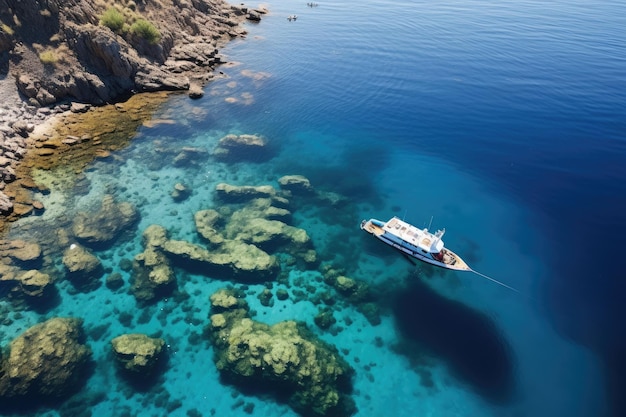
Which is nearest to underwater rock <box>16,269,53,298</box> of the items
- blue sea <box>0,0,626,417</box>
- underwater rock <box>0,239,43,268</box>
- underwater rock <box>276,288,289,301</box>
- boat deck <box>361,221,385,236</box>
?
blue sea <box>0,0,626,417</box>

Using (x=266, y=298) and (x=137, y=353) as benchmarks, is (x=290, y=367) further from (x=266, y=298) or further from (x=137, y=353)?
(x=137, y=353)

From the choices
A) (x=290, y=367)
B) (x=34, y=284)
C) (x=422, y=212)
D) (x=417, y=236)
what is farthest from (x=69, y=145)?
(x=422, y=212)

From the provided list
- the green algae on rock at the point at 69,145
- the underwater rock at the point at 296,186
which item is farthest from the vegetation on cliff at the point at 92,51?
the underwater rock at the point at 296,186

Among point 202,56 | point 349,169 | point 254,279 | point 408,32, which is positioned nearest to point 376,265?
point 254,279

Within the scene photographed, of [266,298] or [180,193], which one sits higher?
[180,193]

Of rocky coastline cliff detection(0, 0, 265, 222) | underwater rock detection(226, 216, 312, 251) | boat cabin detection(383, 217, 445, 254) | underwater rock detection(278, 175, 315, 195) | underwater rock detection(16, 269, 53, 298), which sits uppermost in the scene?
rocky coastline cliff detection(0, 0, 265, 222)

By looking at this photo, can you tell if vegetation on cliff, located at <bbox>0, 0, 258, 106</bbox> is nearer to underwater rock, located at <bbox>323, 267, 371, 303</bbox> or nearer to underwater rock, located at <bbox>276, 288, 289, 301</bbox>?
underwater rock, located at <bbox>276, 288, 289, 301</bbox>
